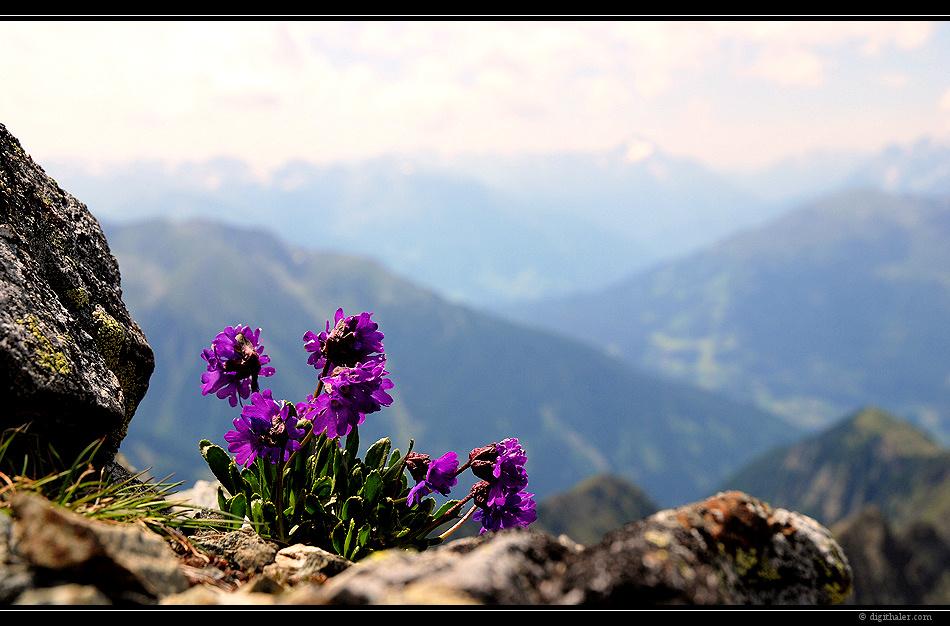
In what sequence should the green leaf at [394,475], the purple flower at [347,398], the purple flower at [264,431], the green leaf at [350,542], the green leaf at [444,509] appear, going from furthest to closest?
the green leaf at [444,509] < the green leaf at [394,475] < the green leaf at [350,542] < the purple flower at [264,431] < the purple flower at [347,398]

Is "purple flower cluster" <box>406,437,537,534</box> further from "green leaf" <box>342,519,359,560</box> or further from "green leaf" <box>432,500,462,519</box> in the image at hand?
"green leaf" <box>342,519,359,560</box>

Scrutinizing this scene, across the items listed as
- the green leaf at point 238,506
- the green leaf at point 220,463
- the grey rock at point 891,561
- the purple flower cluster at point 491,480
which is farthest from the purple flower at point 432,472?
the grey rock at point 891,561

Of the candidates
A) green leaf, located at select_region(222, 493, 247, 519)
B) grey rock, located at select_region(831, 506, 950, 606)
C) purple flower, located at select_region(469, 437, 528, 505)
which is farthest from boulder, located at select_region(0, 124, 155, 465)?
grey rock, located at select_region(831, 506, 950, 606)

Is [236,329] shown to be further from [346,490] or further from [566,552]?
[566,552]

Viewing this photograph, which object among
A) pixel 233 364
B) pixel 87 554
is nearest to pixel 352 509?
pixel 233 364

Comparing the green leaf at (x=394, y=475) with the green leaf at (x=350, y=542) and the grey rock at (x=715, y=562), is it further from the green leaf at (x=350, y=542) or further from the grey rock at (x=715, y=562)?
the grey rock at (x=715, y=562)
